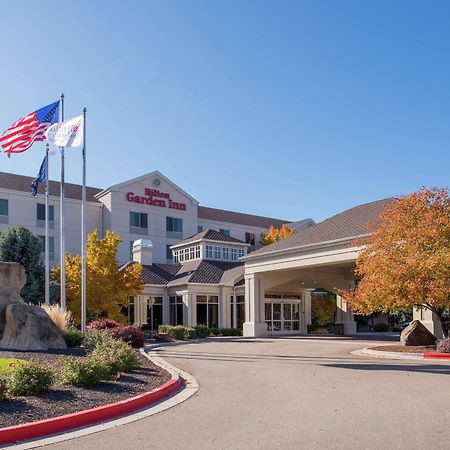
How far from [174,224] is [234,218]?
1049 centimetres

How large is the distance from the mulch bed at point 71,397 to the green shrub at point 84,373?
0.13m

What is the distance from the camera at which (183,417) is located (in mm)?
8594

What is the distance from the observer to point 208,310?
39.2m

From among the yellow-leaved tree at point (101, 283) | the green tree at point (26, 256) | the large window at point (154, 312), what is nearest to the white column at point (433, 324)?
the yellow-leaved tree at point (101, 283)

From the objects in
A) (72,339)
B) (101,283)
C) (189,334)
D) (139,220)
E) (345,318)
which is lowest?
(189,334)

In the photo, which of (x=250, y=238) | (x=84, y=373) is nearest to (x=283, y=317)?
(x=250, y=238)

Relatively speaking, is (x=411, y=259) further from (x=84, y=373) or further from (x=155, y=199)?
(x=155, y=199)

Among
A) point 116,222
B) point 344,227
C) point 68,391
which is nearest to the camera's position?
point 68,391

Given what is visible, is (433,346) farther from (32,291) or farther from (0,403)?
(32,291)

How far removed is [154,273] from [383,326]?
19.5m

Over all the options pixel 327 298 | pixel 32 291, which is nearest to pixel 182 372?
pixel 32 291

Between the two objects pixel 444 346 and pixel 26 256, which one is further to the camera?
pixel 26 256

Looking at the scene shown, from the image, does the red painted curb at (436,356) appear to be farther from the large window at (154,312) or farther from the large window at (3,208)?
the large window at (3,208)

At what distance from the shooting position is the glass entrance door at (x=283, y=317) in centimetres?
3800
